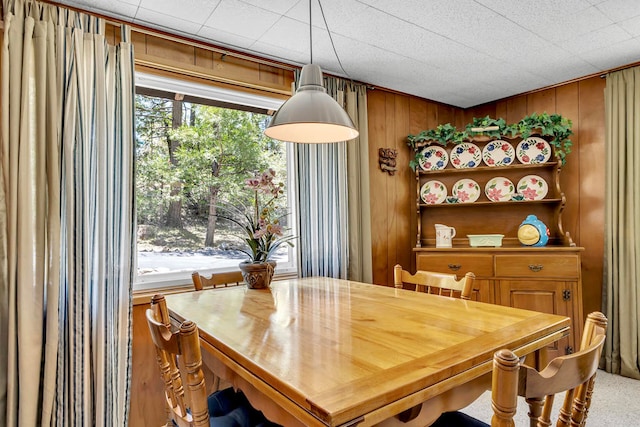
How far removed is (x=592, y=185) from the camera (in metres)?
3.15

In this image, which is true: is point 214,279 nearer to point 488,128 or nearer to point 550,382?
point 550,382

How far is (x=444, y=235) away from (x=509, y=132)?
0.95 metres

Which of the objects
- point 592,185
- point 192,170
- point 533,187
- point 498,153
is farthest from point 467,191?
point 192,170

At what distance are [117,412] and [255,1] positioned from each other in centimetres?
217

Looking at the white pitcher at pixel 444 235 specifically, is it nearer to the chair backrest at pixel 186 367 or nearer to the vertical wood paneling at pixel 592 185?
the vertical wood paneling at pixel 592 185

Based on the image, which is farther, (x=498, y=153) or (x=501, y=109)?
(x=501, y=109)

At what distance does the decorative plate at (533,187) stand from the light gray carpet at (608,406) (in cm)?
140

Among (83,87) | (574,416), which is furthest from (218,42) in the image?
(574,416)

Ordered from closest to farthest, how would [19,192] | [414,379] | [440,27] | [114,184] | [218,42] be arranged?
[414,379] → [19,192] → [114,184] → [440,27] → [218,42]

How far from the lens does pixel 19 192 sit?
177cm

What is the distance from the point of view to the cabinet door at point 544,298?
9.27ft

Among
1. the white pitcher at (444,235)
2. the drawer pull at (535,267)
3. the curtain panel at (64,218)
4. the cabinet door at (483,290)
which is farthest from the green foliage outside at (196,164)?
the drawer pull at (535,267)

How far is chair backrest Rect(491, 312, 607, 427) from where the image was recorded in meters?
0.74

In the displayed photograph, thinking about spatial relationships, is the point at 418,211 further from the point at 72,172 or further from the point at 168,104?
the point at 72,172
